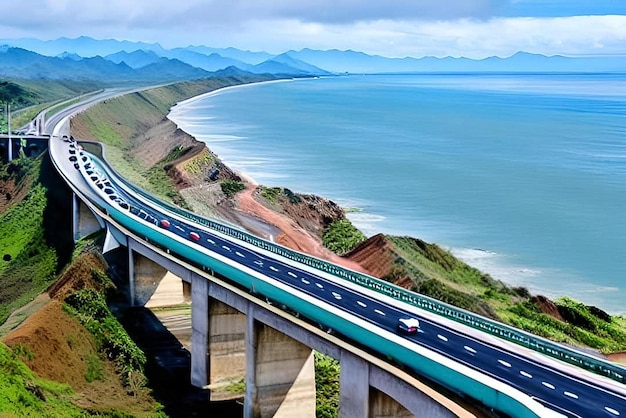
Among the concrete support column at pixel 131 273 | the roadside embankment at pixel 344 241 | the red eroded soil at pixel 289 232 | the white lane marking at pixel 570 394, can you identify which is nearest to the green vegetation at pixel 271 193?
the roadside embankment at pixel 344 241

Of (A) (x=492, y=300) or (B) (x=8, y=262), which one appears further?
(B) (x=8, y=262)

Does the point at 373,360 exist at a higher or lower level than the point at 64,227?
higher

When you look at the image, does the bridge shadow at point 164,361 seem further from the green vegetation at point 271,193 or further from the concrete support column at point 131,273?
the green vegetation at point 271,193

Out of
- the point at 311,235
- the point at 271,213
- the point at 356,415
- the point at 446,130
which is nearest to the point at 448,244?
the point at 311,235

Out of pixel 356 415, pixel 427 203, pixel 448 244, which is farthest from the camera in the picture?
pixel 427 203

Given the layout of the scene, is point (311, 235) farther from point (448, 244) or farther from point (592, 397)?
point (592, 397)

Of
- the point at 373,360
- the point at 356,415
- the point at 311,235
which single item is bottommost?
the point at 311,235
